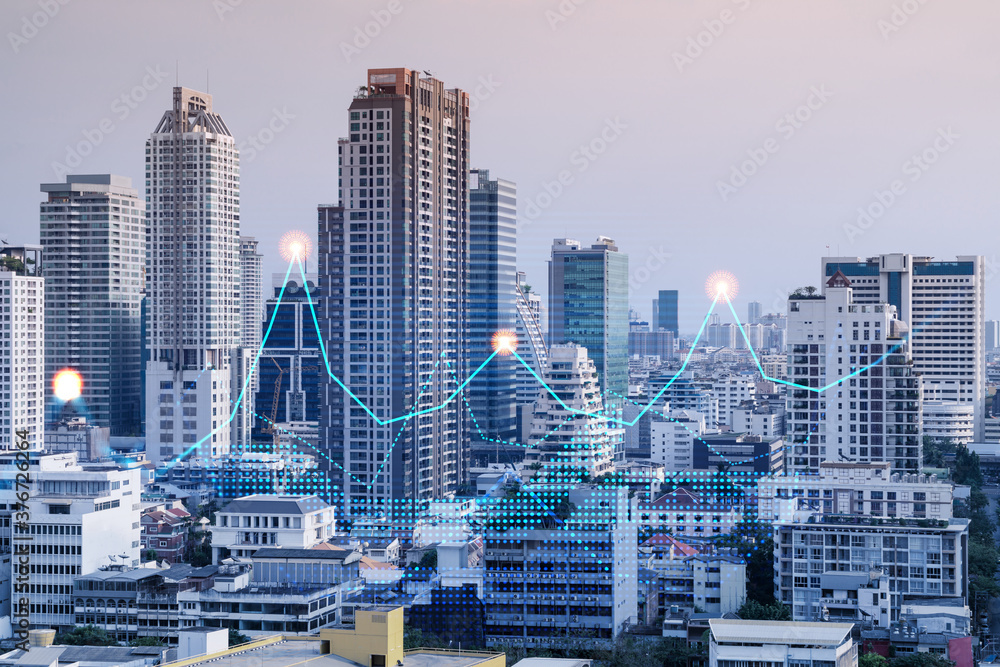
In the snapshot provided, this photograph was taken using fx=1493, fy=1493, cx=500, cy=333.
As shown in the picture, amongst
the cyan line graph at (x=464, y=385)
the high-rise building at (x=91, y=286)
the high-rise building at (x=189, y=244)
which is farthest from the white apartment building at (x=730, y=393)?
the high-rise building at (x=91, y=286)

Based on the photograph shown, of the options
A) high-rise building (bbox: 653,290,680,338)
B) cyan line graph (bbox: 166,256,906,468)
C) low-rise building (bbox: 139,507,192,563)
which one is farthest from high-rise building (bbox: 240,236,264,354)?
low-rise building (bbox: 139,507,192,563)

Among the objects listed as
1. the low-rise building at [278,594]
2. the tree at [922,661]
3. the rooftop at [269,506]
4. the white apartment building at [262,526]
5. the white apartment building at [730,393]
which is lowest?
the tree at [922,661]

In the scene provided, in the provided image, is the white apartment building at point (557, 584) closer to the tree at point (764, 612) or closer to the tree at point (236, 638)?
the tree at point (764, 612)

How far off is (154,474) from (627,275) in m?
8.03

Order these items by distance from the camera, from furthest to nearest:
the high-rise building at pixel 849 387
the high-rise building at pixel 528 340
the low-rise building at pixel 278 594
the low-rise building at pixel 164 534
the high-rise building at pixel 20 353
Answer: the high-rise building at pixel 528 340
the high-rise building at pixel 20 353
the high-rise building at pixel 849 387
the low-rise building at pixel 164 534
the low-rise building at pixel 278 594

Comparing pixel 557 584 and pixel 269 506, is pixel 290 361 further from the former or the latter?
pixel 557 584

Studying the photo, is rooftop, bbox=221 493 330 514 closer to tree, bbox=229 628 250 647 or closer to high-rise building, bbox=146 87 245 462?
tree, bbox=229 628 250 647

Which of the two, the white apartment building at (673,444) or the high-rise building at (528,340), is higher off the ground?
the high-rise building at (528,340)

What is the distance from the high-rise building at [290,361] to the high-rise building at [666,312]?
5.06 meters

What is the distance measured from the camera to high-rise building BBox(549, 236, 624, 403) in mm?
19391

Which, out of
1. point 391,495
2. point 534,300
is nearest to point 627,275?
point 534,300

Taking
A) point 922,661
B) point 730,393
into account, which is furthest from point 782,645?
point 730,393

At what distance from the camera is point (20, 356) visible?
15.4 metres

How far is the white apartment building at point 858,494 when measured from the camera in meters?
9.13
